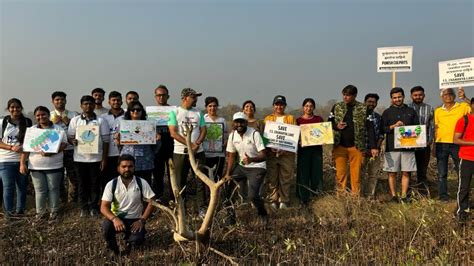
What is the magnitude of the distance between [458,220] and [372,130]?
6.36 ft

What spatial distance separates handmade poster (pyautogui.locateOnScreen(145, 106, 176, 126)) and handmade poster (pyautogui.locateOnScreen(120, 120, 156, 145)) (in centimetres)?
52

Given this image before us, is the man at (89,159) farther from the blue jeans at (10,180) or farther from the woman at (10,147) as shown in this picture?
the blue jeans at (10,180)

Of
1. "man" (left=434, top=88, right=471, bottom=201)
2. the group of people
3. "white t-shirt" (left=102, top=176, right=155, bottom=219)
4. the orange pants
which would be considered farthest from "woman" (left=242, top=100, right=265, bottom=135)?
"man" (left=434, top=88, right=471, bottom=201)

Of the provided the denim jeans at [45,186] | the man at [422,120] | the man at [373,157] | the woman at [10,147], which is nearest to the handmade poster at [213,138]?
the denim jeans at [45,186]

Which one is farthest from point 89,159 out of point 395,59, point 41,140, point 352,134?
point 395,59

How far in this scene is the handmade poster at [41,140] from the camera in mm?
5914

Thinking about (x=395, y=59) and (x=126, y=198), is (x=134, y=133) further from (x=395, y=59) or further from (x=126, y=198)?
(x=395, y=59)

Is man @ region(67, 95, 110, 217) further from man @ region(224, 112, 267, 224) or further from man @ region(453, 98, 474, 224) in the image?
man @ region(453, 98, 474, 224)

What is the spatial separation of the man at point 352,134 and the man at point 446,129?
54.8 inches

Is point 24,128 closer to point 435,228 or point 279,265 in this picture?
point 279,265

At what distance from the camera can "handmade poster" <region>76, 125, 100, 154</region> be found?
604 cm

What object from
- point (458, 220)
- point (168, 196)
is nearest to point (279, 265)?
point (458, 220)

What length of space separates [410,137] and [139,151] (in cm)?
466

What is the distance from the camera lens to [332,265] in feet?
14.7
